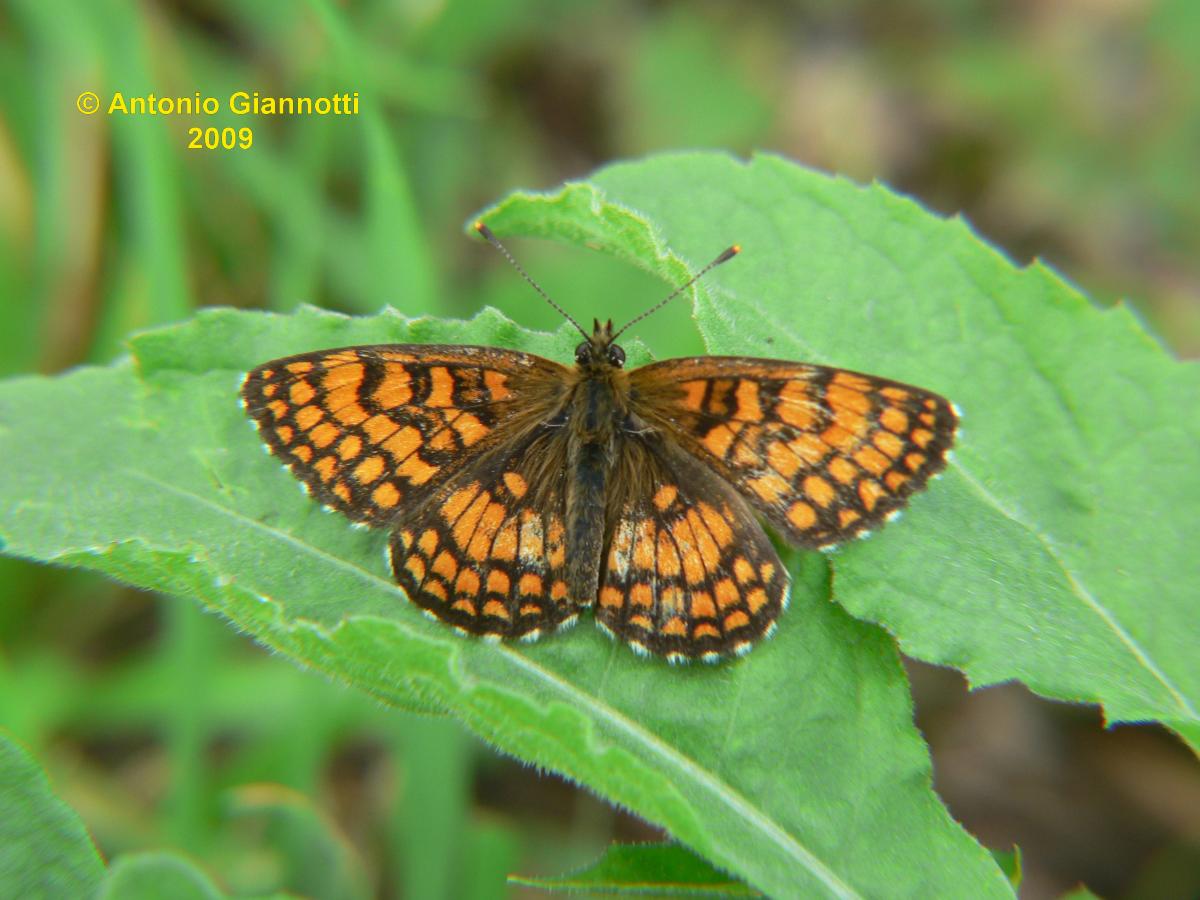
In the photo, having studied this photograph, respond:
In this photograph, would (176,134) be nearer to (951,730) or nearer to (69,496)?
(69,496)

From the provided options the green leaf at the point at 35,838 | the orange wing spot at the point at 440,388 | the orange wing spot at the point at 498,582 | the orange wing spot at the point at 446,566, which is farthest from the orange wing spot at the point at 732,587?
the green leaf at the point at 35,838

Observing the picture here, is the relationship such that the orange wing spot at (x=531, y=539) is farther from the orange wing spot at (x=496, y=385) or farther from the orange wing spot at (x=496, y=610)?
the orange wing spot at (x=496, y=385)

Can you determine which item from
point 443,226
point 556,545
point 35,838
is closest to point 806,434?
point 556,545

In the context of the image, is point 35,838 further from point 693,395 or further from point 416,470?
point 693,395

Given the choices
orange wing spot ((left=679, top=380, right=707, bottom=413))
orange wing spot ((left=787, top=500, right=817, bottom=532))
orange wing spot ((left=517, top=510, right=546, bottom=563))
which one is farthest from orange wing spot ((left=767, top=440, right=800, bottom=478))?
orange wing spot ((left=517, top=510, right=546, bottom=563))

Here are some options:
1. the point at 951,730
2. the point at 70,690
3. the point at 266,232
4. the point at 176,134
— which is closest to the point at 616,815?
the point at 951,730

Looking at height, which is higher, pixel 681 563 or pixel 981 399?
pixel 981 399

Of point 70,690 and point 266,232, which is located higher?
point 266,232
